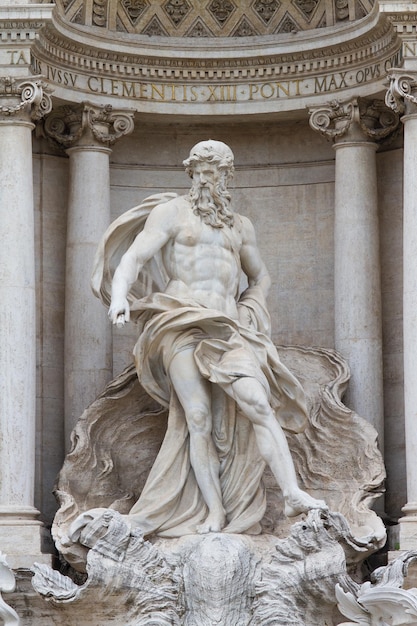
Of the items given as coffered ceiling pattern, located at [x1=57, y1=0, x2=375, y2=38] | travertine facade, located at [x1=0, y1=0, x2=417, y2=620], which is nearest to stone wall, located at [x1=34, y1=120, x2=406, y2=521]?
travertine facade, located at [x1=0, y1=0, x2=417, y2=620]

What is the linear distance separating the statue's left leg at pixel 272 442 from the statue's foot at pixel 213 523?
59 cm

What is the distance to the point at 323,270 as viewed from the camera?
20797 mm

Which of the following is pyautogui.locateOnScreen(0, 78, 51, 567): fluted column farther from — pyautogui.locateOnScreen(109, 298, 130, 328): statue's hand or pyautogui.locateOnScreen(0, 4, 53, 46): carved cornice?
pyautogui.locateOnScreen(109, 298, 130, 328): statue's hand

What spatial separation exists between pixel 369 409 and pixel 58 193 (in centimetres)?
355

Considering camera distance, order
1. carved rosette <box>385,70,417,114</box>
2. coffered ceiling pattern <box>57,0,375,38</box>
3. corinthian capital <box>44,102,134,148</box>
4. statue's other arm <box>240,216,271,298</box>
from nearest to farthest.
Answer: carved rosette <box>385,70,417,114</box> → statue's other arm <box>240,216,271,298</box> → corinthian capital <box>44,102,134,148</box> → coffered ceiling pattern <box>57,0,375,38</box>

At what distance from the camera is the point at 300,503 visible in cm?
1781

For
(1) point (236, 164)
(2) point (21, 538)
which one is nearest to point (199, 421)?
(2) point (21, 538)

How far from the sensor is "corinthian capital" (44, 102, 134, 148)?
20.1m

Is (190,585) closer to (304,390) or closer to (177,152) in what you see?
(304,390)

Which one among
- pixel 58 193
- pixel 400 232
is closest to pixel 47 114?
pixel 58 193

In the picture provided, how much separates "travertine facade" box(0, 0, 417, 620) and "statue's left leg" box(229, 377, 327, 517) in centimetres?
134

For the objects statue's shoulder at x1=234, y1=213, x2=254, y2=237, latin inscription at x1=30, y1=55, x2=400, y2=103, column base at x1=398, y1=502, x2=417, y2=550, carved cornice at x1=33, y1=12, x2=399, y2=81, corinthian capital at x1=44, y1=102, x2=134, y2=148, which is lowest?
column base at x1=398, y1=502, x2=417, y2=550

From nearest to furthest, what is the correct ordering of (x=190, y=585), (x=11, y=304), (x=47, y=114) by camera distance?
(x=190, y=585) < (x=11, y=304) < (x=47, y=114)

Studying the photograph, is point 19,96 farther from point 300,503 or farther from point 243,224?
point 300,503
